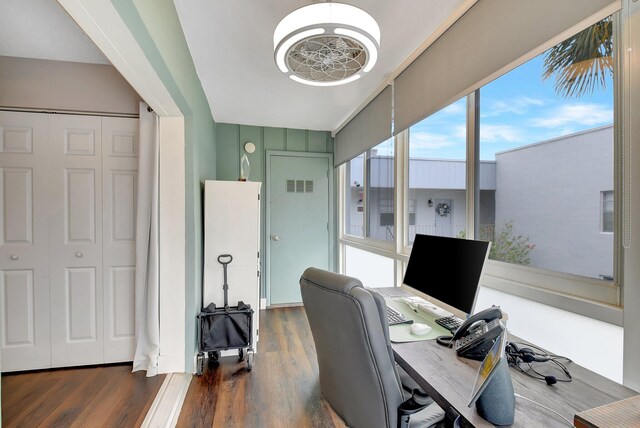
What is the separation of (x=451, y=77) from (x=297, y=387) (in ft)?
7.73

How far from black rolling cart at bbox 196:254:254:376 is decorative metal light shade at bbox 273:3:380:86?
6.29 feet

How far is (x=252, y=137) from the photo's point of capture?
13.1 ft

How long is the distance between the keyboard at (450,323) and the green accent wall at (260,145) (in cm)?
278

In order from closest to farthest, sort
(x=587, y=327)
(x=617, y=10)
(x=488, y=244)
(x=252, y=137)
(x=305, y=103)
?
(x=617, y=10) < (x=587, y=327) < (x=488, y=244) < (x=305, y=103) < (x=252, y=137)

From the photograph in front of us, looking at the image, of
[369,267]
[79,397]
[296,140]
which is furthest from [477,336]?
[296,140]

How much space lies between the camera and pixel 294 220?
4.14 m

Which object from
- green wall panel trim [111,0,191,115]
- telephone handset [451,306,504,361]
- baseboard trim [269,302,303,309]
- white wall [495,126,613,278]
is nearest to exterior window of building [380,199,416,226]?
white wall [495,126,613,278]

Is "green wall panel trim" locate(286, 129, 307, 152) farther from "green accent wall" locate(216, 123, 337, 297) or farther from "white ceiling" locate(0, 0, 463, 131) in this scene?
"white ceiling" locate(0, 0, 463, 131)

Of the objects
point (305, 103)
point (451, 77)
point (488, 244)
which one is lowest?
point (488, 244)

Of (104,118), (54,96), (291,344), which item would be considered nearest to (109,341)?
(291,344)

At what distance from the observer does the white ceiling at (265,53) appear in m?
1.72

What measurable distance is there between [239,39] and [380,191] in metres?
1.94

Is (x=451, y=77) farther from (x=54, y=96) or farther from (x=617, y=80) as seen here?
(x=54, y=96)

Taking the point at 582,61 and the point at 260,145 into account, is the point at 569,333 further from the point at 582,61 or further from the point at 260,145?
the point at 260,145
